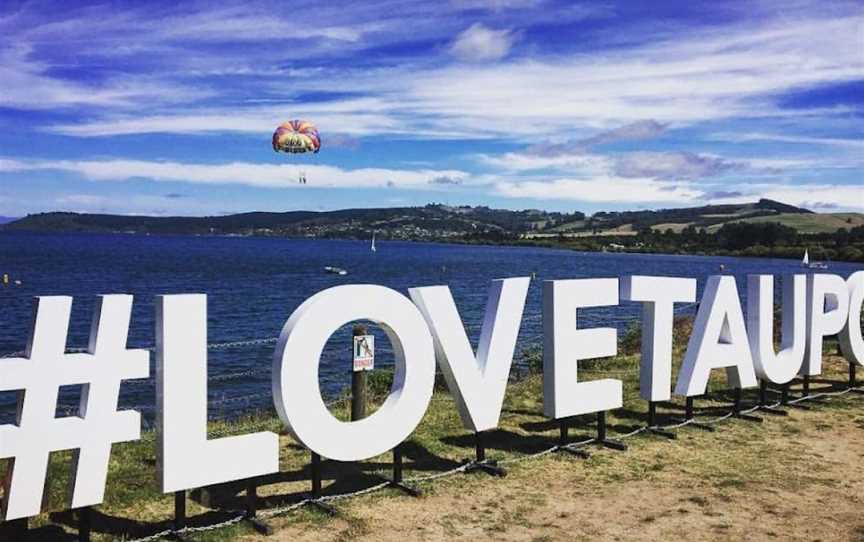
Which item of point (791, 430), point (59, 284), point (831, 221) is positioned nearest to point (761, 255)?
point (831, 221)

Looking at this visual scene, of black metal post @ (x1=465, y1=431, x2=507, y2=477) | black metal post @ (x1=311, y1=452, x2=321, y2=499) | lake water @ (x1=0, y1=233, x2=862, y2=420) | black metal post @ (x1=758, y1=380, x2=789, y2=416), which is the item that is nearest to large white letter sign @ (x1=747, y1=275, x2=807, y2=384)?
black metal post @ (x1=758, y1=380, x2=789, y2=416)

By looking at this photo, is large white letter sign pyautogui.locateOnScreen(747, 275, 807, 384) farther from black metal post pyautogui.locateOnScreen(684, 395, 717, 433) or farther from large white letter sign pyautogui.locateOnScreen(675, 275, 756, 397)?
black metal post pyautogui.locateOnScreen(684, 395, 717, 433)

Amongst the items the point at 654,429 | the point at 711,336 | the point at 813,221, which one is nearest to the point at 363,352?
the point at 654,429

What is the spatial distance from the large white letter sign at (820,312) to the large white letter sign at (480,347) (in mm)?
6719

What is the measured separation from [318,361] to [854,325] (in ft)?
38.2

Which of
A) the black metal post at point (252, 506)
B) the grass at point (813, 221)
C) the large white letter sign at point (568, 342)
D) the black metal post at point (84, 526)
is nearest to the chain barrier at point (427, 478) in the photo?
the black metal post at point (252, 506)

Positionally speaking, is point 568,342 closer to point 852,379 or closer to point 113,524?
point 113,524

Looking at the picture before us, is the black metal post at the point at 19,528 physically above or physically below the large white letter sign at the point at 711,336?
below

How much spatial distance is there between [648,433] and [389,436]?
16.0 feet

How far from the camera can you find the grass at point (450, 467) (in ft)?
28.1

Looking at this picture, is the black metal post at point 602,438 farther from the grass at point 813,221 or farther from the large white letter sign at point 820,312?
the grass at point 813,221

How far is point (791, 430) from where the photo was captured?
41.8 ft

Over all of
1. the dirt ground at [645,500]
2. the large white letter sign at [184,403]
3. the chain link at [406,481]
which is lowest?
the dirt ground at [645,500]

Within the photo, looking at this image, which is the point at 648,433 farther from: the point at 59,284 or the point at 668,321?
the point at 59,284
